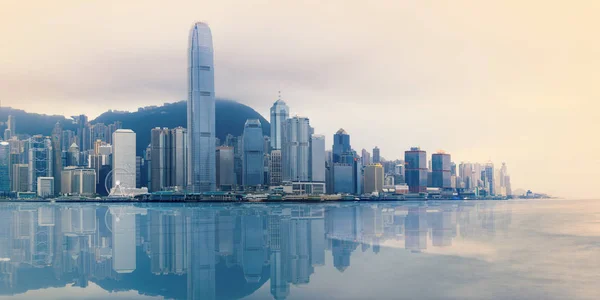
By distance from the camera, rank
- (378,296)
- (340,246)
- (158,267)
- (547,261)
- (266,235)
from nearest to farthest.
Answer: (378,296) → (158,267) → (547,261) → (340,246) → (266,235)

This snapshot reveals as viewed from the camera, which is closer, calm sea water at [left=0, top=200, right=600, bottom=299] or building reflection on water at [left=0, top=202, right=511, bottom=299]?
calm sea water at [left=0, top=200, right=600, bottom=299]

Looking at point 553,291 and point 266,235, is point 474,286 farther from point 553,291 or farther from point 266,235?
point 266,235

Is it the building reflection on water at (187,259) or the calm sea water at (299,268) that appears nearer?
the calm sea water at (299,268)

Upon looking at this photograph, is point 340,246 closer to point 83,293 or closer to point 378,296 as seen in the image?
point 378,296

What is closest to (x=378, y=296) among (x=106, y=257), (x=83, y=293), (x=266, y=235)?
(x=83, y=293)

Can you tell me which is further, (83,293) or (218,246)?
(218,246)

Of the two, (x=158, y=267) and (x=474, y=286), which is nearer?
(x=474, y=286)

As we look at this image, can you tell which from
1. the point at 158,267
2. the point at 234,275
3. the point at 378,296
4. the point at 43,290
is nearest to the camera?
the point at 378,296

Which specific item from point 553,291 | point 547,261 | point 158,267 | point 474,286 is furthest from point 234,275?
point 547,261

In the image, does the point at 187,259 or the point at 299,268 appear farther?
the point at 187,259
